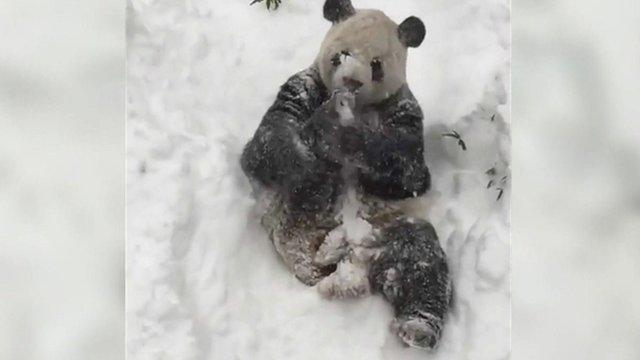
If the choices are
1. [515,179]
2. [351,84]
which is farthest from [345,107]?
[515,179]

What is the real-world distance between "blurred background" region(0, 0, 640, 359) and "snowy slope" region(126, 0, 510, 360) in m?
0.05

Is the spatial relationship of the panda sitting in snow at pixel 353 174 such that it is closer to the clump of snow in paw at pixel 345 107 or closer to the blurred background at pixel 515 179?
the clump of snow in paw at pixel 345 107

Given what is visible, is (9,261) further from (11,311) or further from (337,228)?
(337,228)

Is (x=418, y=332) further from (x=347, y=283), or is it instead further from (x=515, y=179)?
(x=515, y=179)

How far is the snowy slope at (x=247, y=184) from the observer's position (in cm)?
94

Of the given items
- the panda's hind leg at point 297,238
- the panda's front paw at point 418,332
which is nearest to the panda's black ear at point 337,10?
the panda's hind leg at point 297,238

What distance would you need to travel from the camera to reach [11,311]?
96 centimetres

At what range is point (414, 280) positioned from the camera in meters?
0.93

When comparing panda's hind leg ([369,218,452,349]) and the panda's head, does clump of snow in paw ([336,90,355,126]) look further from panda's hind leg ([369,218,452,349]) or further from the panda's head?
panda's hind leg ([369,218,452,349])

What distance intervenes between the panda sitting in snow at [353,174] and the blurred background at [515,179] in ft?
0.49

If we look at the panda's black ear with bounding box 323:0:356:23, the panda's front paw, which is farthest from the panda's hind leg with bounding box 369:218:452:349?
the panda's black ear with bounding box 323:0:356:23

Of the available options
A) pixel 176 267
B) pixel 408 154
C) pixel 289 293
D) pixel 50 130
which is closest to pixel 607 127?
pixel 408 154

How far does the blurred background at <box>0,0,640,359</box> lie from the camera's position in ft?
3.15

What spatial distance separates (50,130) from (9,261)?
0.15m
